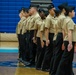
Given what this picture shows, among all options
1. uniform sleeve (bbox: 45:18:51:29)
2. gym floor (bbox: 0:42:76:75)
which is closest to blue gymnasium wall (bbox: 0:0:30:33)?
gym floor (bbox: 0:42:76:75)

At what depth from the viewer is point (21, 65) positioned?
1027 cm

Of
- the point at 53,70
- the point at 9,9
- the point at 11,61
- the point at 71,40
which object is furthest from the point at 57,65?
the point at 9,9

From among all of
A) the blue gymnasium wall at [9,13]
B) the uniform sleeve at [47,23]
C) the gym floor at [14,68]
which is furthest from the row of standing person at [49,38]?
the blue gymnasium wall at [9,13]

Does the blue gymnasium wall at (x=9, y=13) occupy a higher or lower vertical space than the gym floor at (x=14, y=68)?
higher

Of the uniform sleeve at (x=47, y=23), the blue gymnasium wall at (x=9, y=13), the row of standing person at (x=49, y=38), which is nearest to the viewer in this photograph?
the row of standing person at (x=49, y=38)

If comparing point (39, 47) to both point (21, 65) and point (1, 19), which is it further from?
point (1, 19)

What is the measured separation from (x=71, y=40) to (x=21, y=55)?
4542mm

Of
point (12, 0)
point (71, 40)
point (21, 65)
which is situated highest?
point (12, 0)

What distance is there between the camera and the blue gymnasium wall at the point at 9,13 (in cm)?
1700

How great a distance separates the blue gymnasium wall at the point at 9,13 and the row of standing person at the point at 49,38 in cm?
563

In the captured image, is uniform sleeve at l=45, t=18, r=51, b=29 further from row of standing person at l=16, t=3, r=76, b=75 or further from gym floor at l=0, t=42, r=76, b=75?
gym floor at l=0, t=42, r=76, b=75

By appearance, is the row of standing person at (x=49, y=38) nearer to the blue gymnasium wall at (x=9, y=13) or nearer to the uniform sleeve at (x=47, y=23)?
the uniform sleeve at (x=47, y=23)

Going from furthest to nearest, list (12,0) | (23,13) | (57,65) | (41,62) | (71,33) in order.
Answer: (12,0)
(23,13)
(41,62)
(57,65)
(71,33)

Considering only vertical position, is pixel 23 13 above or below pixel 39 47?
above
